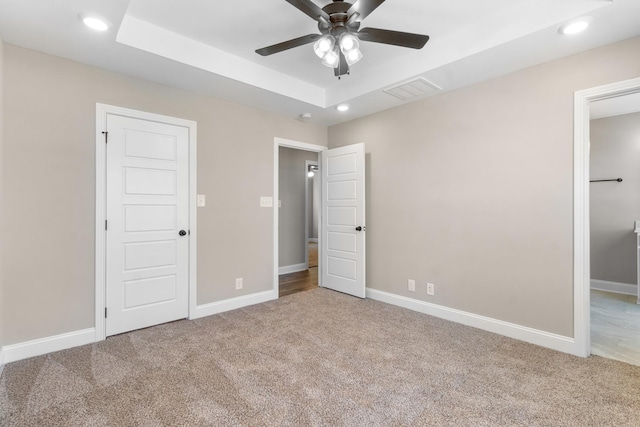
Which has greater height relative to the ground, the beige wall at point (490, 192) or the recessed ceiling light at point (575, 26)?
the recessed ceiling light at point (575, 26)

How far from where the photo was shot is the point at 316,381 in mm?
2061

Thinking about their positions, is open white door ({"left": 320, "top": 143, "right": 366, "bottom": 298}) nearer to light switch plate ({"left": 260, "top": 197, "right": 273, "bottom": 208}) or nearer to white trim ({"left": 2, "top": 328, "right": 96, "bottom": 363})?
light switch plate ({"left": 260, "top": 197, "right": 273, "bottom": 208})

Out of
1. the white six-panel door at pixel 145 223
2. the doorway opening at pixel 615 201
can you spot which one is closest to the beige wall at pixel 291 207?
the white six-panel door at pixel 145 223

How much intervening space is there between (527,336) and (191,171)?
11.9 ft

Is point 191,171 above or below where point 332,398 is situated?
above

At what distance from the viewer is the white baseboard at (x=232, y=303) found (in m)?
3.31

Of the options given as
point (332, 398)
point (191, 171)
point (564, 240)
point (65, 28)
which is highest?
point (65, 28)

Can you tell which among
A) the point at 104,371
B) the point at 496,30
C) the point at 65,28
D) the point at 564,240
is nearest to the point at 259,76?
the point at 65,28

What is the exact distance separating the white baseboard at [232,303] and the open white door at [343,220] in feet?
3.12

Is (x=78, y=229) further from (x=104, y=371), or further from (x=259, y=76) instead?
(x=259, y=76)

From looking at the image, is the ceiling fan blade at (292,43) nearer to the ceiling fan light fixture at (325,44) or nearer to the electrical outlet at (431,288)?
the ceiling fan light fixture at (325,44)

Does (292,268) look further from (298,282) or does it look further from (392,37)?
(392,37)

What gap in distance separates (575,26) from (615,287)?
398 cm

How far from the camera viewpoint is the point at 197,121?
3322mm
